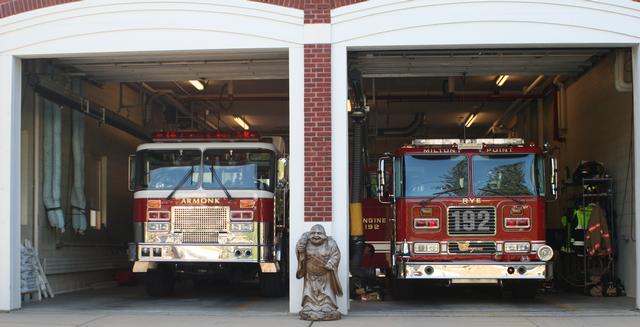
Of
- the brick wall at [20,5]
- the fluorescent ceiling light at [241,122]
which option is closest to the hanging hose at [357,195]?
the brick wall at [20,5]

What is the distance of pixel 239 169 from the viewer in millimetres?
12594

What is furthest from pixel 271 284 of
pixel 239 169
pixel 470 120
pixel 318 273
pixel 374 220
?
pixel 470 120

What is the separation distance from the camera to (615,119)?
545 inches

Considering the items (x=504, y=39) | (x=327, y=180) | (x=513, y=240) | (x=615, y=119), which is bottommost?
(x=513, y=240)

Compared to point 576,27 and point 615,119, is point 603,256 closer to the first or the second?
point 615,119

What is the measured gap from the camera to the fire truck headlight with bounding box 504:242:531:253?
11594mm

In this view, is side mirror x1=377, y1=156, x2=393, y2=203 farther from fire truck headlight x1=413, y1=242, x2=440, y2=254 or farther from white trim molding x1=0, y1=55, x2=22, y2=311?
white trim molding x1=0, y1=55, x2=22, y2=311

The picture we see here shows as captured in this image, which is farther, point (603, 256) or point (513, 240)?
point (603, 256)

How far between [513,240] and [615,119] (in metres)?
3.86

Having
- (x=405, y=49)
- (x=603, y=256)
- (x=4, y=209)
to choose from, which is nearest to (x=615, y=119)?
(x=603, y=256)

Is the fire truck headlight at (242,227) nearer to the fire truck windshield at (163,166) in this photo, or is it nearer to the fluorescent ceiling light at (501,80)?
the fire truck windshield at (163,166)

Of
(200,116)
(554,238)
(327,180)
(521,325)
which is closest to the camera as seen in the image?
(521,325)

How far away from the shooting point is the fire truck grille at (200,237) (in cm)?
1224

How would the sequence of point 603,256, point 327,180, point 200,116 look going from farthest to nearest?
1. point 200,116
2. point 603,256
3. point 327,180
